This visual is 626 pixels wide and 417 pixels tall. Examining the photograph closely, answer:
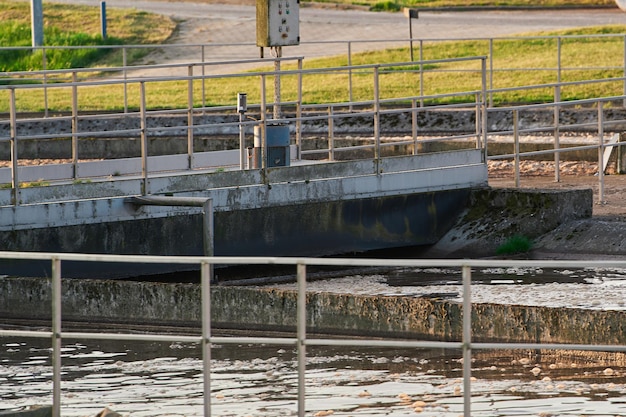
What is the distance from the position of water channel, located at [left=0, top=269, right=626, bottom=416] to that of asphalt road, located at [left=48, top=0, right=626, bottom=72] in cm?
2399

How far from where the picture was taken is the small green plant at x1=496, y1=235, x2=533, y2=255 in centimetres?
1667

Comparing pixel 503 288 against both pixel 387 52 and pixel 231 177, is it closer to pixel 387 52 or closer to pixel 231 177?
pixel 231 177

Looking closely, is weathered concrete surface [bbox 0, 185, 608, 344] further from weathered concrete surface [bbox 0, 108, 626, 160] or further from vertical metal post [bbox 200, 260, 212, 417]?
weathered concrete surface [bbox 0, 108, 626, 160]

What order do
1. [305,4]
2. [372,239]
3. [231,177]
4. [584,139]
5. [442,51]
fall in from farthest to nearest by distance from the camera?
[305,4]
[442,51]
[584,139]
[372,239]
[231,177]

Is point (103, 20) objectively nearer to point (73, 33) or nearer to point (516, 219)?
point (73, 33)

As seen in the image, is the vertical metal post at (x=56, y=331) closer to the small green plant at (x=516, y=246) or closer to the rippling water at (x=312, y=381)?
the rippling water at (x=312, y=381)

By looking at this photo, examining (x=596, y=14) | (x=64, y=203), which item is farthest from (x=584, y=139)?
(x=596, y=14)

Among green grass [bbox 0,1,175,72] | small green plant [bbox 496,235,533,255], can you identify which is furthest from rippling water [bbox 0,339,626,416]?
green grass [bbox 0,1,175,72]

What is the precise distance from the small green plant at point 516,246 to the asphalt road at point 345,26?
62.4 feet

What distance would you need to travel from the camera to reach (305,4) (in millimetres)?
47000

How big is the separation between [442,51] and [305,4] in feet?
43.2

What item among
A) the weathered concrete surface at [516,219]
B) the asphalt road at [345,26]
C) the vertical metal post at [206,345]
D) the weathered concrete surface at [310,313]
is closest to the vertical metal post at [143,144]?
the weathered concrete surface at [310,313]

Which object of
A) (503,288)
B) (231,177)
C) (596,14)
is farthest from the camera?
(596,14)

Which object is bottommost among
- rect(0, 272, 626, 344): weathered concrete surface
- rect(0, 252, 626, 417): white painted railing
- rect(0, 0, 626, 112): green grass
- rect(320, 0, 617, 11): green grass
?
rect(0, 272, 626, 344): weathered concrete surface
